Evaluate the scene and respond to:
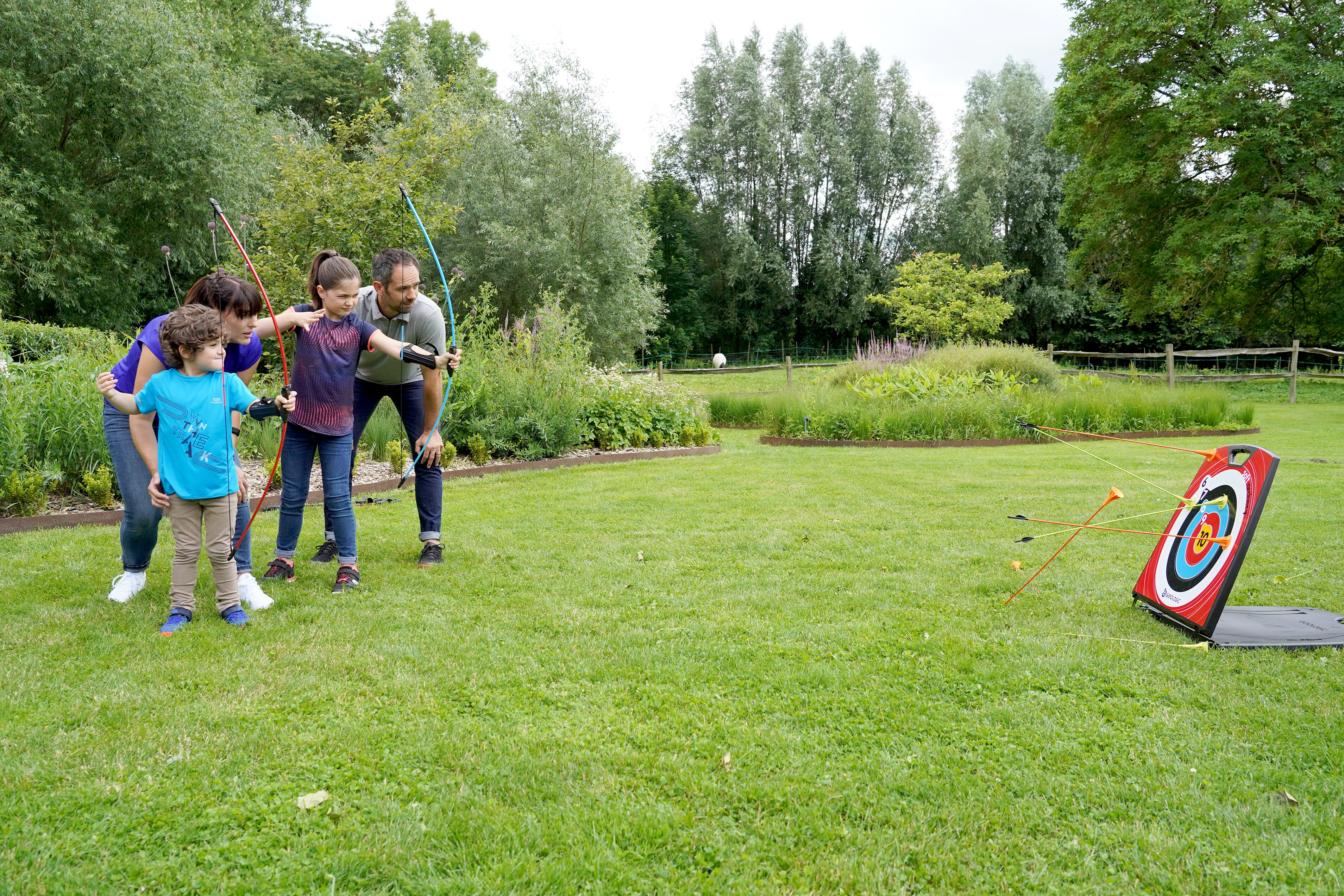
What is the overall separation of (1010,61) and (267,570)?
44.5m

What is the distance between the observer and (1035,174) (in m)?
34.9

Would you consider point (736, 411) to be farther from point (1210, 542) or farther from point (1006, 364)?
point (1210, 542)

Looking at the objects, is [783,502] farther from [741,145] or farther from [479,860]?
[741,145]

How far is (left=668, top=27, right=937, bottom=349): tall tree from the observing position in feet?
119

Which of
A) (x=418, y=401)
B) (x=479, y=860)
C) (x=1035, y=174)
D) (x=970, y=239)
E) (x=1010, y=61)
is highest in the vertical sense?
(x=1010, y=61)

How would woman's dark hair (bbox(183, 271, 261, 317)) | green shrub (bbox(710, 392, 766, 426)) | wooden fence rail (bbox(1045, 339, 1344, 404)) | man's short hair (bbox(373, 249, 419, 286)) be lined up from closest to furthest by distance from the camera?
woman's dark hair (bbox(183, 271, 261, 317)) < man's short hair (bbox(373, 249, 419, 286)) < green shrub (bbox(710, 392, 766, 426)) < wooden fence rail (bbox(1045, 339, 1344, 404))

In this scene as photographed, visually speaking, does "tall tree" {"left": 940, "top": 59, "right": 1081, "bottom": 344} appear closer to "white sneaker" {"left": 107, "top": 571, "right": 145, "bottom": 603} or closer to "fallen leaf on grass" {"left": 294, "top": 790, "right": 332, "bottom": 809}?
"white sneaker" {"left": 107, "top": 571, "right": 145, "bottom": 603}

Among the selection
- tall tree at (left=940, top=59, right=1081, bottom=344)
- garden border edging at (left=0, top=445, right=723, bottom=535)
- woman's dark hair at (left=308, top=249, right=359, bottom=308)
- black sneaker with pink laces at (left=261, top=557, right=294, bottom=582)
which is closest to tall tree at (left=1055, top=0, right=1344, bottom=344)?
tall tree at (left=940, top=59, right=1081, bottom=344)

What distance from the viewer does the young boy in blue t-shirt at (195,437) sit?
10.9 ft

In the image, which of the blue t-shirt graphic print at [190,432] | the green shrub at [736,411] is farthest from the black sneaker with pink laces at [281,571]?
the green shrub at [736,411]

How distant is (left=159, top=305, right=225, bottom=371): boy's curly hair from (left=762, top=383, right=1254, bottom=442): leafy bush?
9612 mm

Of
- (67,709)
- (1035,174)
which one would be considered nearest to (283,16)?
(1035,174)

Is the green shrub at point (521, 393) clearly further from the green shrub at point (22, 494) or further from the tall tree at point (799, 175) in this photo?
the tall tree at point (799, 175)

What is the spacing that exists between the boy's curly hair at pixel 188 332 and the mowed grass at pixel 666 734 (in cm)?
116
